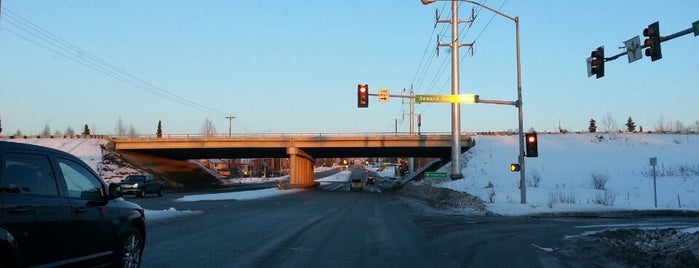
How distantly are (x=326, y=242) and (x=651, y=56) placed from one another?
12941 mm

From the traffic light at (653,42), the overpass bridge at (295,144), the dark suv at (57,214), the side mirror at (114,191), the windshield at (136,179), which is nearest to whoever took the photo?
the dark suv at (57,214)

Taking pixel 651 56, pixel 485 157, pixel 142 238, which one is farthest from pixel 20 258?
pixel 485 157

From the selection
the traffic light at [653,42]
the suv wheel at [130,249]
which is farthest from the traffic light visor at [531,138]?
the suv wheel at [130,249]

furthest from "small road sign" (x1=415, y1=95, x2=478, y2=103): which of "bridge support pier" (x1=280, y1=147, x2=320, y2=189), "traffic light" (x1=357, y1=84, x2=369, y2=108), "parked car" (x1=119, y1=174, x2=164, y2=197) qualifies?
"bridge support pier" (x1=280, y1=147, x2=320, y2=189)

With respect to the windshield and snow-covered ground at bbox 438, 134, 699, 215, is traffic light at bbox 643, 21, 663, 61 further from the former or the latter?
the windshield

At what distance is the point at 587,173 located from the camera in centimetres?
4712

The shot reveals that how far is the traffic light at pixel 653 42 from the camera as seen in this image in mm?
19172

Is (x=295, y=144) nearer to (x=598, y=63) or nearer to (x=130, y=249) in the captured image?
(x=598, y=63)

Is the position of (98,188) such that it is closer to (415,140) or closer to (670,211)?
(670,211)

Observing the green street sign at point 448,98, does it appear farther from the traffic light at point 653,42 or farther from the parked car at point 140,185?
the parked car at point 140,185

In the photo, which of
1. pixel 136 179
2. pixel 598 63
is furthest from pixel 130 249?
pixel 136 179

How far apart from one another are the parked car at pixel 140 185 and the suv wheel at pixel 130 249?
35.3 m

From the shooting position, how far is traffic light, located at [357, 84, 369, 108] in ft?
107

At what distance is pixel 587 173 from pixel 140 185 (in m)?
34.2
